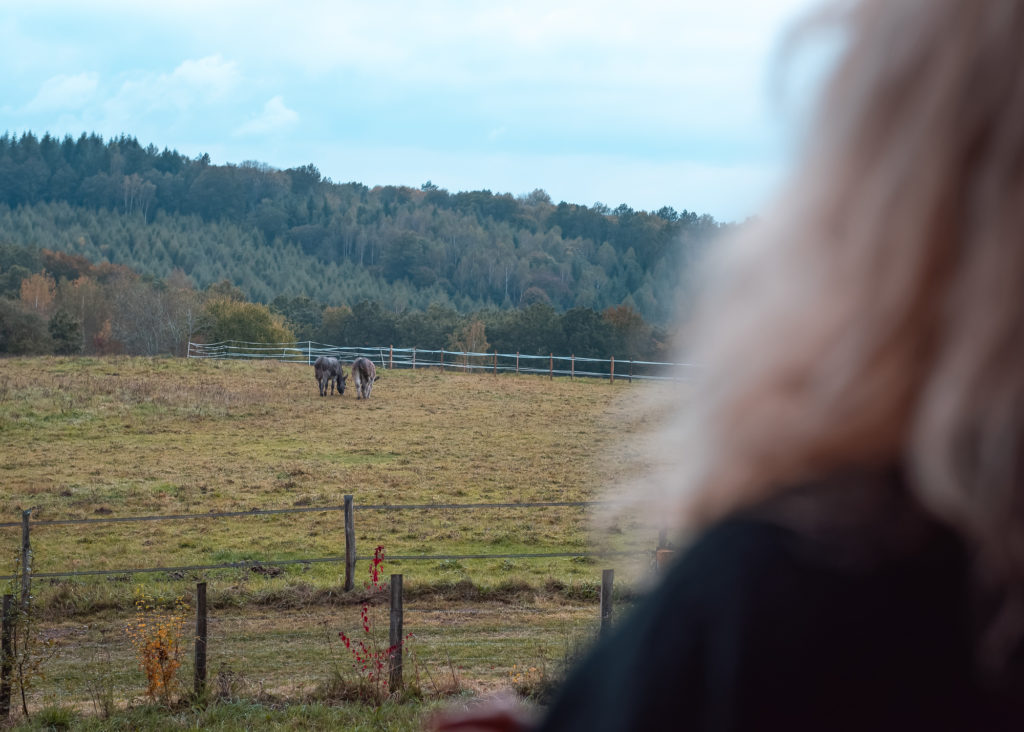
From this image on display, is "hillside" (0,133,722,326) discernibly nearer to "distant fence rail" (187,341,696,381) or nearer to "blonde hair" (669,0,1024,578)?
"distant fence rail" (187,341,696,381)

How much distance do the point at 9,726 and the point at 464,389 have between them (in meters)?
26.7

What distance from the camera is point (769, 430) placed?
2.44 feet

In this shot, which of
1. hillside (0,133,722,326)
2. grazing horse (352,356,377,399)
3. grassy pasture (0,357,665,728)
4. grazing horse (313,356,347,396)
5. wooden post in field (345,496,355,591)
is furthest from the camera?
hillside (0,133,722,326)

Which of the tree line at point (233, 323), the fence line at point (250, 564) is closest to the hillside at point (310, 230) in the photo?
the tree line at point (233, 323)

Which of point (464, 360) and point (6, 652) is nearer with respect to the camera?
point (6, 652)

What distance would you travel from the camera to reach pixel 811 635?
0.61 meters

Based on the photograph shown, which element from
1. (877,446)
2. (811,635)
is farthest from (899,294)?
(811,635)

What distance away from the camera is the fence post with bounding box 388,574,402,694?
310 inches

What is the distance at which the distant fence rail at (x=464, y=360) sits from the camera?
132 feet

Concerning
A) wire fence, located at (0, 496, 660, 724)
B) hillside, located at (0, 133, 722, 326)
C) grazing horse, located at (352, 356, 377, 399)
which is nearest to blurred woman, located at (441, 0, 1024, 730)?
wire fence, located at (0, 496, 660, 724)

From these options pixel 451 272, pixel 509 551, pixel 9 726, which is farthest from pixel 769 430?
pixel 451 272

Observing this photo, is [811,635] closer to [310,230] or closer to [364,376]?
[364,376]

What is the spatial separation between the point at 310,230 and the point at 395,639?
11540 cm

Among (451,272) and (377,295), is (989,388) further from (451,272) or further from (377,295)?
(451,272)
